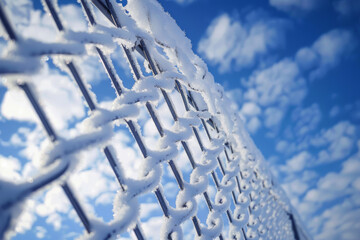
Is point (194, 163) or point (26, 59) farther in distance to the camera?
point (194, 163)

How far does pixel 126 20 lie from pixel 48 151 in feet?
1.54

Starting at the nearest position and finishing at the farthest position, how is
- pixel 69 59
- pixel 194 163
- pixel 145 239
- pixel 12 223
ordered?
1. pixel 12 223
2. pixel 69 59
3. pixel 145 239
4. pixel 194 163

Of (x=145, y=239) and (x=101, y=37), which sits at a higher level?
(x=101, y=37)

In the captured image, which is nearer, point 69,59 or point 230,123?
point 69,59

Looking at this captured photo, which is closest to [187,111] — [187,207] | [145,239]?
[187,207]

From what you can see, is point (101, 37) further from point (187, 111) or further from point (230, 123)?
point (230, 123)

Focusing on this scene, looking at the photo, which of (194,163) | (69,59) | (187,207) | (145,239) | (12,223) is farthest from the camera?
(194,163)

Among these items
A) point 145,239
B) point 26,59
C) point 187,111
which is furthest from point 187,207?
point 26,59

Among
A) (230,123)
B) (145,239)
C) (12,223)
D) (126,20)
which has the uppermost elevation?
(126,20)

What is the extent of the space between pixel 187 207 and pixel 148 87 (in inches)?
17.2

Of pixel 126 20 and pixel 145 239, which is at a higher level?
pixel 126 20

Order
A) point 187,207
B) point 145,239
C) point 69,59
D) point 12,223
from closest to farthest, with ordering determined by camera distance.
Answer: point 12,223 → point 69,59 → point 145,239 → point 187,207

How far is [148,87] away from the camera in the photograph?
0.67 m

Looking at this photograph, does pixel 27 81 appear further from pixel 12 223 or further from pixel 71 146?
pixel 12 223
